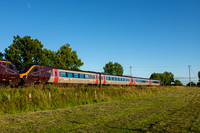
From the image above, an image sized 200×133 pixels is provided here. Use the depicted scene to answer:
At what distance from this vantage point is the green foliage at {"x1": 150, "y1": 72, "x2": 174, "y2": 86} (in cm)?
12331

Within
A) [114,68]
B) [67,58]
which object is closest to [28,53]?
[67,58]

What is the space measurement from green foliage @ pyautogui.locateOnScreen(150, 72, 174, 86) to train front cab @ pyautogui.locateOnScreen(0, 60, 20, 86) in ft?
383

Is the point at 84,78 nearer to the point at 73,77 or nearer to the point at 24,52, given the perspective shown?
the point at 73,77

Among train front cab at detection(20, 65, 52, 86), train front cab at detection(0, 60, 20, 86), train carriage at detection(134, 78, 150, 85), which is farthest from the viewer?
train carriage at detection(134, 78, 150, 85)

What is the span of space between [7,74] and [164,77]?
12380cm

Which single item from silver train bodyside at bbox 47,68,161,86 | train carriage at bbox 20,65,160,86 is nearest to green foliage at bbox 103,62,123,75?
silver train bodyside at bbox 47,68,161,86

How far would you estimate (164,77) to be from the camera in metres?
125

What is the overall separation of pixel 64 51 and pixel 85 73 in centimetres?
2081

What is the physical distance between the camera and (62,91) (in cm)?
1178

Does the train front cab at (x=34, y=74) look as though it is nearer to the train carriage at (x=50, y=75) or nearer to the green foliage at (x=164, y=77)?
the train carriage at (x=50, y=75)

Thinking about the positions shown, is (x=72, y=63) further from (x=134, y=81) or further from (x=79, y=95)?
(x=79, y=95)

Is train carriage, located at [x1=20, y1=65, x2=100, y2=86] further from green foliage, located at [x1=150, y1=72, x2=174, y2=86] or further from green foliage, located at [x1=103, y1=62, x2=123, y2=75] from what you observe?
green foliage, located at [x1=150, y1=72, x2=174, y2=86]

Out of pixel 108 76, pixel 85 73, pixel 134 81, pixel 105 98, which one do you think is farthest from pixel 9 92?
pixel 134 81

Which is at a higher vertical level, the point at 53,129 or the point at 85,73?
the point at 85,73
